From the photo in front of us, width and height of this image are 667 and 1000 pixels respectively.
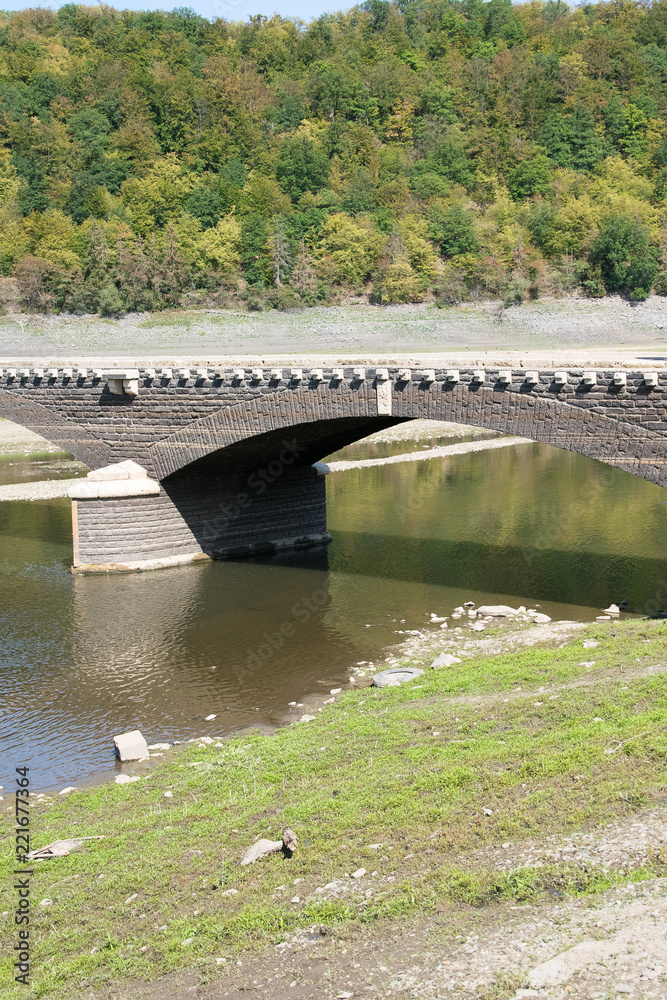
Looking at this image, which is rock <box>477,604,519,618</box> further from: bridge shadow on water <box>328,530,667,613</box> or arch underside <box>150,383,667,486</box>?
arch underside <box>150,383,667,486</box>

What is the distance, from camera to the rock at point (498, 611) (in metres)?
22.3

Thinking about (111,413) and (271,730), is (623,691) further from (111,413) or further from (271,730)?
(111,413)

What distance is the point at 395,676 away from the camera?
17.9m

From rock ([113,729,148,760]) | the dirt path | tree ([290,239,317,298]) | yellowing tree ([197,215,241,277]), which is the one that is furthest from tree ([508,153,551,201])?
rock ([113,729,148,760])

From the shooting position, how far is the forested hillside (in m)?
63.5

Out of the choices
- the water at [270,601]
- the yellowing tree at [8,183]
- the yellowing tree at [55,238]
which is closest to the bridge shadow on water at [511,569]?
the water at [270,601]

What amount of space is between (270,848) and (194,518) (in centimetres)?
1963

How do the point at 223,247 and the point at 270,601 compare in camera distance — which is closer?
the point at 270,601

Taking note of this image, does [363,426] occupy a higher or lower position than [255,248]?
lower

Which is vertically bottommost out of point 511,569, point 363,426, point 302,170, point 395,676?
point 511,569

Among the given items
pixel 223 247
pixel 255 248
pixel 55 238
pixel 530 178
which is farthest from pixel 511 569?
pixel 530 178

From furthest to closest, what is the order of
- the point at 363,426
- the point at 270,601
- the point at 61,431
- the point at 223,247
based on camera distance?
the point at 223,247 < the point at 61,431 < the point at 363,426 < the point at 270,601

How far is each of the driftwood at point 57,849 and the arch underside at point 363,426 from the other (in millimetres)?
12757

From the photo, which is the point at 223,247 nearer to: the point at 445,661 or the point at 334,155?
the point at 334,155
